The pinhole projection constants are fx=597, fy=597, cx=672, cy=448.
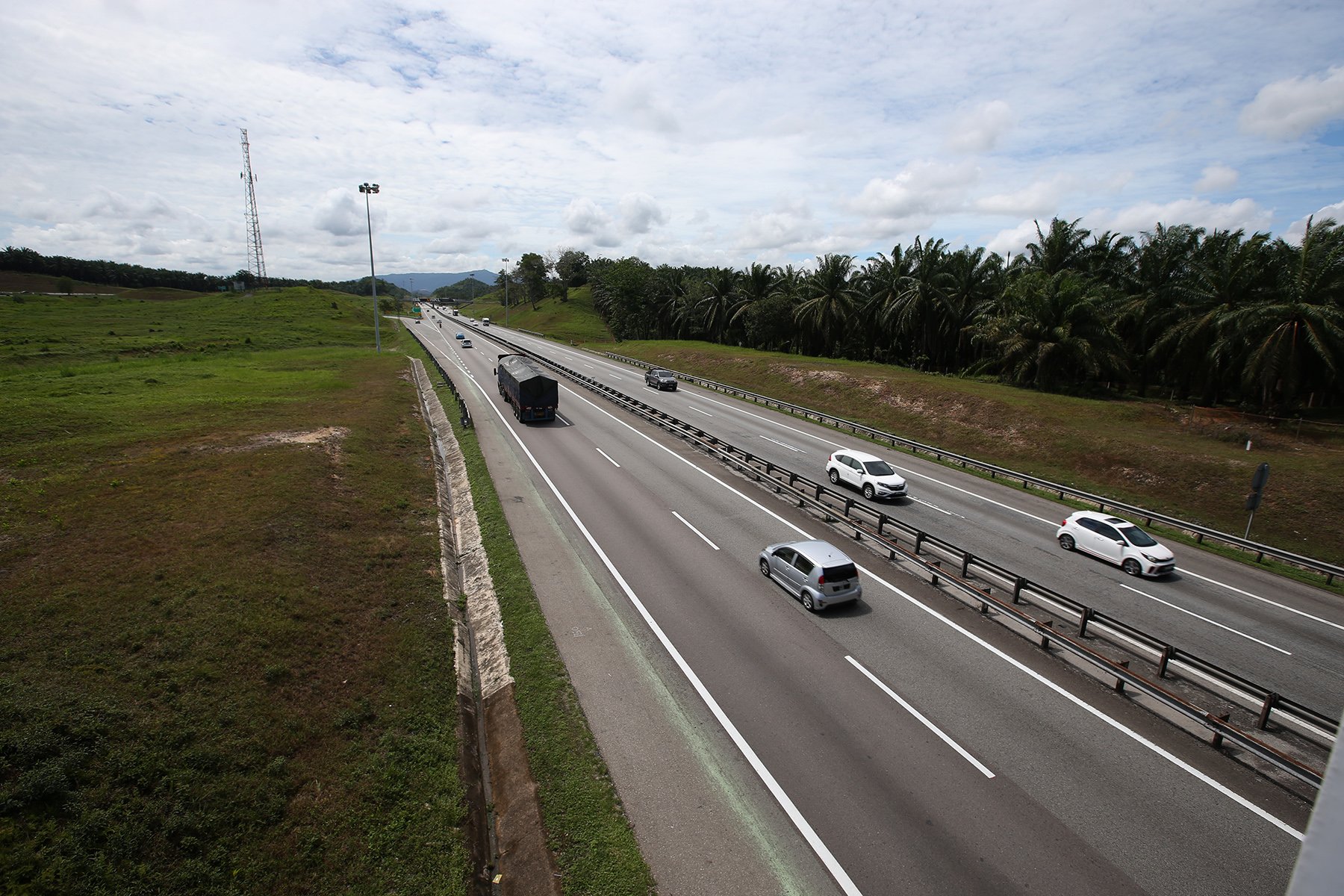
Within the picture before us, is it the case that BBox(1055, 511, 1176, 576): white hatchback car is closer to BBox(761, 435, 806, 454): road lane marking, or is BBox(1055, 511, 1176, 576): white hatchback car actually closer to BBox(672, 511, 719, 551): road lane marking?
BBox(672, 511, 719, 551): road lane marking

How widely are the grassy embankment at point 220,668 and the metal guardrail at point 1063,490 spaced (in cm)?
2517

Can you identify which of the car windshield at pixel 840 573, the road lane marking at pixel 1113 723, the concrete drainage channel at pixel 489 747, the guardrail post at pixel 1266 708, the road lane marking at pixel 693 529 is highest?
the car windshield at pixel 840 573

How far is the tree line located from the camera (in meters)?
35.0

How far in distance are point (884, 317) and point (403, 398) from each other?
4524 centimetres

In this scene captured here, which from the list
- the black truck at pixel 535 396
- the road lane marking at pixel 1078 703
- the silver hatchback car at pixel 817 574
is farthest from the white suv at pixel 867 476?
the black truck at pixel 535 396

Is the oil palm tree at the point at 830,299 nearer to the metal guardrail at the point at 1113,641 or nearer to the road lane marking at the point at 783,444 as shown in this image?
the road lane marking at the point at 783,444

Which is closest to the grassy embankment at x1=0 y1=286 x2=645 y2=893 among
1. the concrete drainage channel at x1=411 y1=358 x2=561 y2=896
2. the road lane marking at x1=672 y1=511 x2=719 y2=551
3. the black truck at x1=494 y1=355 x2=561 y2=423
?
the concrete drainage channel at x1=411 y1=358 x2=561 y2=896

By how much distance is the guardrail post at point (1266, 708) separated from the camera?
1146cm

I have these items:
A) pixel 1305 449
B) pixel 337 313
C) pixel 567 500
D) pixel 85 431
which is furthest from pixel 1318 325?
pixel 337 313

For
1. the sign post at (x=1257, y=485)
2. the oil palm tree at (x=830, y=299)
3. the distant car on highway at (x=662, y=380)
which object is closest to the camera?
the sign post at (x=1257, y=485)

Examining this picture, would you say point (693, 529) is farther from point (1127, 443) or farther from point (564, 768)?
point (1127, 443)

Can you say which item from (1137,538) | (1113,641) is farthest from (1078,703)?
(1137,538)

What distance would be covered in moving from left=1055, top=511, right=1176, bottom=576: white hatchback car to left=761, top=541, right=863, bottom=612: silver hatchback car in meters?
10.4

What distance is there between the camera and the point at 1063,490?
28078 mm
